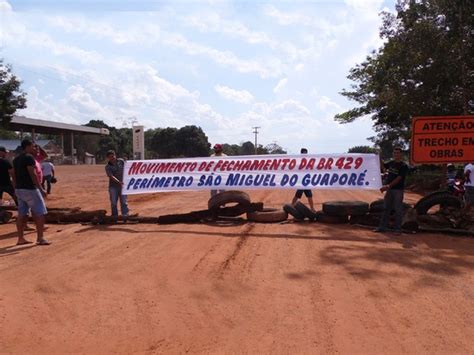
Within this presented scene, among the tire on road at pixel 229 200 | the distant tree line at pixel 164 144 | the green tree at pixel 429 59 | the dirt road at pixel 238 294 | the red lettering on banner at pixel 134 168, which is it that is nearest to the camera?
the dirt road at pixel 238 294

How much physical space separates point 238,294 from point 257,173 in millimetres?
6030

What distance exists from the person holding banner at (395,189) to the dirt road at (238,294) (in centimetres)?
57

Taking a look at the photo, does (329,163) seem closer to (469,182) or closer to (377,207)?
(377,207)

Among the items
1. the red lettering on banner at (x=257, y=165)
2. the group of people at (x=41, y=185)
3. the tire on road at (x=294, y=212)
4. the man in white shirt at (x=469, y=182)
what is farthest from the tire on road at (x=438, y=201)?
the red lettering on banner at (x=257, y=165)

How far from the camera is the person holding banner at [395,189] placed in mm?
9680

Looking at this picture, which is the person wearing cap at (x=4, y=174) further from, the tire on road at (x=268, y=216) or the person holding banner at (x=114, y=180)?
the tire on road at (x=268, y=216)

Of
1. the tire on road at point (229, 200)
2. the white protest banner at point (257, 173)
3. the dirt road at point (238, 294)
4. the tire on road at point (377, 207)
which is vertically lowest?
the dirt road at point (238, 294)

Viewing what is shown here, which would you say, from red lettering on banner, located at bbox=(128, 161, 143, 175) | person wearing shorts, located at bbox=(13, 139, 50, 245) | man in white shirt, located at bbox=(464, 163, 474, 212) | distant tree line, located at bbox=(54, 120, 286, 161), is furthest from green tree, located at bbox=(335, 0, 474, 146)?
distant tree line, located at bbox=(54, 120, 286, 161)

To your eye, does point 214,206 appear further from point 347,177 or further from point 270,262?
point 270,262

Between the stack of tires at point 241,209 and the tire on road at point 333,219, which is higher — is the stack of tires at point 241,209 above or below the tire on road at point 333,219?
above

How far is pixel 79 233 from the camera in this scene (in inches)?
393

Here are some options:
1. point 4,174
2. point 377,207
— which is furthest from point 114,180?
point 377,207

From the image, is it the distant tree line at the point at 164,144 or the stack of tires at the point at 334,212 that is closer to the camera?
the stack of tires at the point at 334,212

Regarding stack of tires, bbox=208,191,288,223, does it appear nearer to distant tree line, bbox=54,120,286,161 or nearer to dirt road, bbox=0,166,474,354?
dirt road, bbox=0,166,474,354
